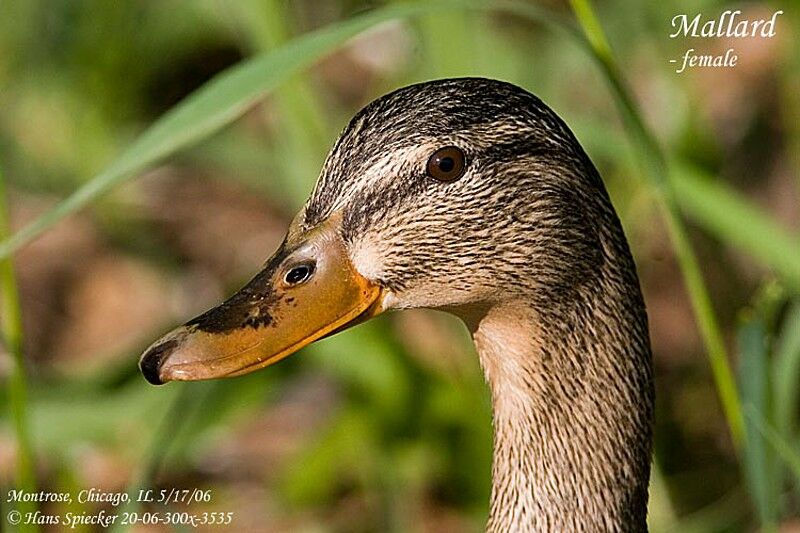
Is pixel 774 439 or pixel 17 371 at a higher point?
pixel 17 371

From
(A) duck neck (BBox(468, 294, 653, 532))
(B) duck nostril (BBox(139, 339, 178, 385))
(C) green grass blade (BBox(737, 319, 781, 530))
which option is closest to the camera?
(B) duck nostril (BBox(139, 339, 178, 385))

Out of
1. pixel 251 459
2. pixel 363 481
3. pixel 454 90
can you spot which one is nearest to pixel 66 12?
pixel 251 459

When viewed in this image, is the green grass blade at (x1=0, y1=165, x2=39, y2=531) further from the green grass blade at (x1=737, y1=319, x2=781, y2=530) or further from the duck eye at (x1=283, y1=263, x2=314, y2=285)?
the green grass blade at (x1=737, y1=319, x2=781, y2=530)

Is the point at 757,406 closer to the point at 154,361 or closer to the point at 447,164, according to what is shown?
the point at 447,164

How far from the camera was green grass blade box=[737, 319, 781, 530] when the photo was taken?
1.75 metres

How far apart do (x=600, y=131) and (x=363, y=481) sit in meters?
0.72

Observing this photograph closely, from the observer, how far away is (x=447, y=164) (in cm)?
155

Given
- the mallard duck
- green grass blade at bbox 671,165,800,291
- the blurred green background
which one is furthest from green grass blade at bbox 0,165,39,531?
green grass blade at bbox 671,165,800,291

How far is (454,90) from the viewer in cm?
158

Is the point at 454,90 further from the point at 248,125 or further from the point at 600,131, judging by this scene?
the point at 248,125

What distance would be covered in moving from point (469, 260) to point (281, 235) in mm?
1932

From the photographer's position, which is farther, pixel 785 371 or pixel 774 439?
pixel 785 371

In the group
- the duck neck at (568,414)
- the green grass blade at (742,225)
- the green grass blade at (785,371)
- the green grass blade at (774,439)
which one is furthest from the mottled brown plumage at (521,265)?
the green grass blade at (742,225)

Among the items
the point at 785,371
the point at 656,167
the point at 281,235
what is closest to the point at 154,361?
the point at 656,167
